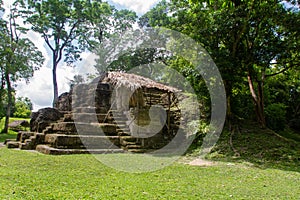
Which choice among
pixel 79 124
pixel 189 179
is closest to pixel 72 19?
pixel 79 124

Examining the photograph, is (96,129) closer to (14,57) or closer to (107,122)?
(107,122)

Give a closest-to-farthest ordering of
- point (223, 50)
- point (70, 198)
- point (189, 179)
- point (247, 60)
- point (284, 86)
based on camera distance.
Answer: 1. point (70, 198)
2. point (189, 179)
3. point (223, 50)
4. point (247, 60)
5. point (284, 86)

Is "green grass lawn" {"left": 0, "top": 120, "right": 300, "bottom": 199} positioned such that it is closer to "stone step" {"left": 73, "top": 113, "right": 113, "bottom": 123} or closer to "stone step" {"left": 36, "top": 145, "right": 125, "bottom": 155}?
"stone step" {"left": 36, "top": 145, "right": 125, "bottom": 155}

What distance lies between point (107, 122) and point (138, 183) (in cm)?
618

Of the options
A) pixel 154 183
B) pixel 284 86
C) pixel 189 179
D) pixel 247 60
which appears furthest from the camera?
pixel 284 86

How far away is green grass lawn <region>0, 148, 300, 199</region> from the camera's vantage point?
3438mm

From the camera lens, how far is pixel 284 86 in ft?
54.2

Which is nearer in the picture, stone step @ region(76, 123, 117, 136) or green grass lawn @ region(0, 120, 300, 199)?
green grass lawn @ region(0, 120, 300, 199)

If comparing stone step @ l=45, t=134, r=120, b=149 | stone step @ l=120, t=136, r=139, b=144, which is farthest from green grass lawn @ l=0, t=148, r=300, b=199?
stone step @ l=120, t=136, r=139, b=144

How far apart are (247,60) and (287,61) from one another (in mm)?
2037

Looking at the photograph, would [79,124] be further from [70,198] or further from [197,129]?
[70,198]

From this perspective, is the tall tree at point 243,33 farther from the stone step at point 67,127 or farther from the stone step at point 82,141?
the stone step at point 67,127

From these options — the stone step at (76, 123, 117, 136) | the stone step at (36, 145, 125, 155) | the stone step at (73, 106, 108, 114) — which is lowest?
the stone step at (36, 145, 125, 155)

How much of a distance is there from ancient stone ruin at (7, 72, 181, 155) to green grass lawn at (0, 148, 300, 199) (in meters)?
2.81
